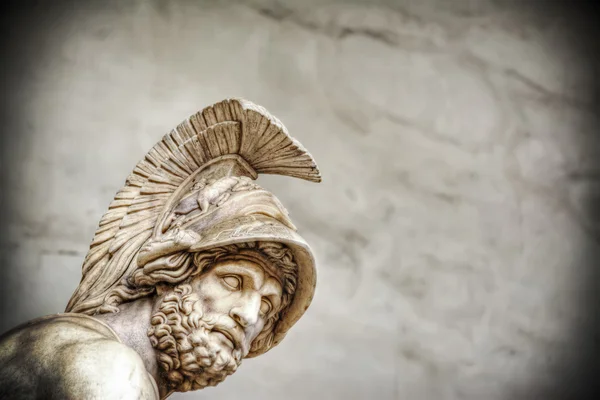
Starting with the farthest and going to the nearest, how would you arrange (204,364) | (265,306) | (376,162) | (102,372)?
(376,162)
(265,306)
(204,364)
(102,372)

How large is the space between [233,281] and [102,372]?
427 millimetres

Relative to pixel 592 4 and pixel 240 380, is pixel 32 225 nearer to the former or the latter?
pixel 240 380

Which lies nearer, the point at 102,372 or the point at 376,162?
the point at 102,372

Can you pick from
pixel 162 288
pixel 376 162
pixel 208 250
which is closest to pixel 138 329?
pixel 162 288

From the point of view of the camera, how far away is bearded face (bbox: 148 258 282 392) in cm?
180

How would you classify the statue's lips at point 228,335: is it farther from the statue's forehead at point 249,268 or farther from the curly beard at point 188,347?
the statue's forehead at point 249,268

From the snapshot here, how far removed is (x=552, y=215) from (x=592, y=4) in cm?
97

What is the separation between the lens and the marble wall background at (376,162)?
3.15 m

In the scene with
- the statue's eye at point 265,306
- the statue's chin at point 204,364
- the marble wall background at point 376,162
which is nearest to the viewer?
the statue's chin at point 204,364

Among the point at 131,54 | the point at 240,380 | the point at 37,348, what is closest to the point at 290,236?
the point at 37,348

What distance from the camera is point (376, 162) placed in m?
3.47

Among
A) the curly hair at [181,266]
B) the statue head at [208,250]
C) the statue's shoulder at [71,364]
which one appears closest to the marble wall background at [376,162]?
the statue head at [208,250]

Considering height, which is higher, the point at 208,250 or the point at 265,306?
the point at 208,250

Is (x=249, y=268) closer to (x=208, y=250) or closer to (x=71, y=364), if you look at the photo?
(x=208, y=250)
